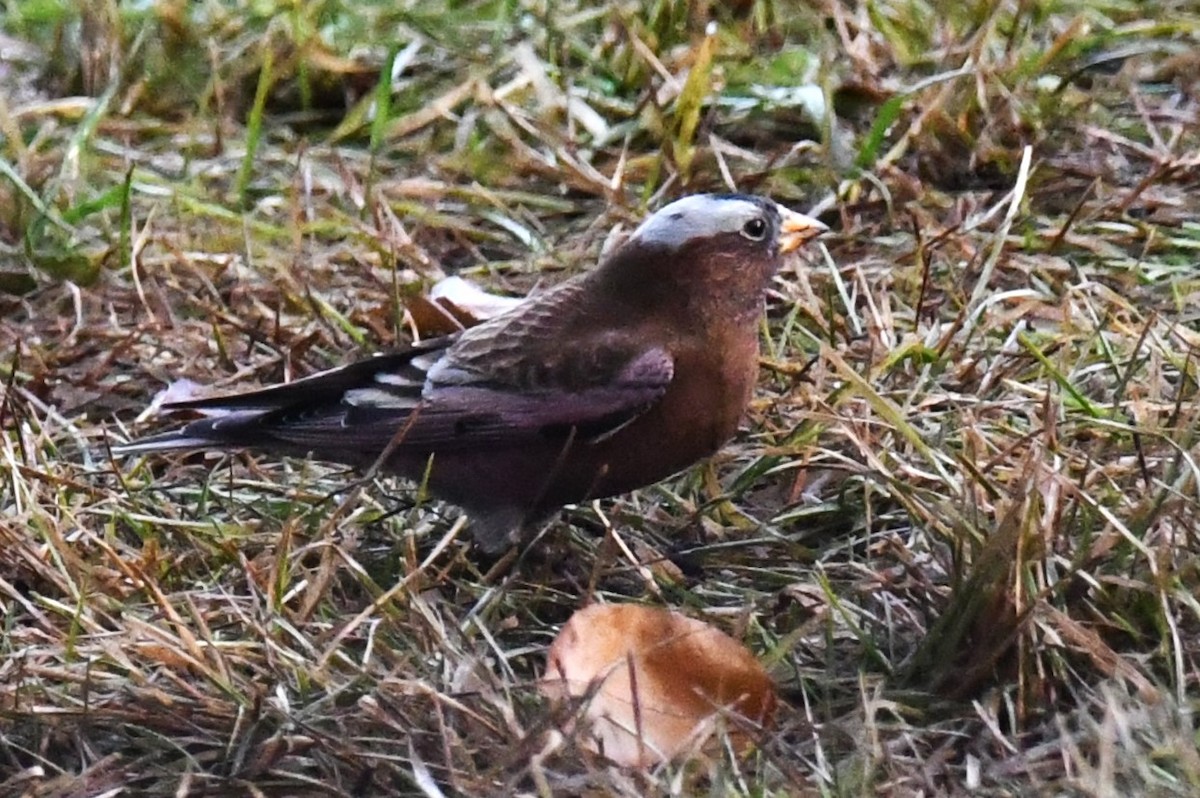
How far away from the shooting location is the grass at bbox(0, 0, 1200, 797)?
104 inches

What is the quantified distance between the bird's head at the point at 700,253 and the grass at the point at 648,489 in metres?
0.32

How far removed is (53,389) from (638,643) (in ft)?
6.24

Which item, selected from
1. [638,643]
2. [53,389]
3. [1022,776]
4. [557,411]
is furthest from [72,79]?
[1022,776]

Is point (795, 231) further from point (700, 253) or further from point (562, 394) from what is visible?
point (562, 394)

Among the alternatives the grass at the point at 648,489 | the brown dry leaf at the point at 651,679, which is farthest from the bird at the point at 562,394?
the brown dry leaf at the point at 651,679

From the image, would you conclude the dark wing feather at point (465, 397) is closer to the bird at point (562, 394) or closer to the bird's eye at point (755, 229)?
the bird at point (562, 394)

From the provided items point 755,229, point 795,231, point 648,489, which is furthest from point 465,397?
point 795,231

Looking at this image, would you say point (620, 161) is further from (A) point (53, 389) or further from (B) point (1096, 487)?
(B) point (1096, 487)

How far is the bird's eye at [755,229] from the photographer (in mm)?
3469

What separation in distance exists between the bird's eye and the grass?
34cm

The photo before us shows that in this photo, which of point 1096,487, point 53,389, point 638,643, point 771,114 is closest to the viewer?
point 638,643

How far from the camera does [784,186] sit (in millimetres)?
4684

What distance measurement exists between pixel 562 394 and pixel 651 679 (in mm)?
734

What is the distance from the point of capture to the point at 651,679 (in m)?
2.66
